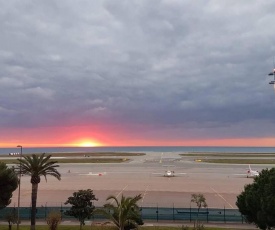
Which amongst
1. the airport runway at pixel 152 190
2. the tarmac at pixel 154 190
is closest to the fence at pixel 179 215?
the tarmac at pixel 154 190

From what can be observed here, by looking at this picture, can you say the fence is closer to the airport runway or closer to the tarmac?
the tarmac

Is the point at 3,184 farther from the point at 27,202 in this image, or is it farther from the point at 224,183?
the point at 224,183

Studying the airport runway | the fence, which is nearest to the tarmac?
the airport runway

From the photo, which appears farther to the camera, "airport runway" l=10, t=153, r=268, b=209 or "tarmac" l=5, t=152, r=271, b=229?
"airport runway" l=10, t=153, r=268, b=209

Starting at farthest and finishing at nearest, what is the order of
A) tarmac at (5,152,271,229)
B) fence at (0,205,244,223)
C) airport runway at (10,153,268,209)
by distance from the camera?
airport runway at (10,153,268,209), tarmac at (5,152,271,229), fence at (0,205,244,223)

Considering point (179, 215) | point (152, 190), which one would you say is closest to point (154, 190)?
Result: point (152, 190)

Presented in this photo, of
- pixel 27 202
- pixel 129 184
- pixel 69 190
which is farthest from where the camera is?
pixel 129 184

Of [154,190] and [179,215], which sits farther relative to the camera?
[154,190]

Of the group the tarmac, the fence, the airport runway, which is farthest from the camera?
the airport runway

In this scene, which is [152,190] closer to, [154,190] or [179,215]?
[154,190]

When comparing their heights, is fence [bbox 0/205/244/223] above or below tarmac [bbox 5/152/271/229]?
below

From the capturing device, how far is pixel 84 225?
131 ft

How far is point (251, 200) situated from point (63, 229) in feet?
70.2

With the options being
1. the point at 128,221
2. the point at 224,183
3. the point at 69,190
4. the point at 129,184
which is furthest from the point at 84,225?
the point at 224,183
